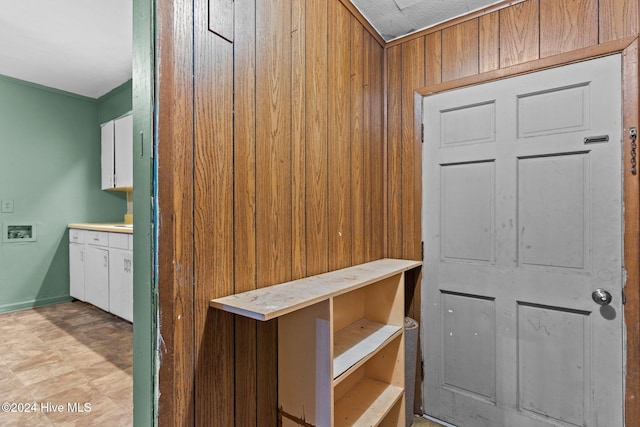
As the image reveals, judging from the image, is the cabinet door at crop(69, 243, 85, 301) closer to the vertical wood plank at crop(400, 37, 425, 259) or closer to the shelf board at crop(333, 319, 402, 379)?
the shelf board at crop(333, 319, 402, 379)

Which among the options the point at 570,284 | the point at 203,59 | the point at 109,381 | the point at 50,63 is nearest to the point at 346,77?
the point at 203,59

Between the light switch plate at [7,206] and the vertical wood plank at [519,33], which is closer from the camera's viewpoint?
the vertical wood plank at [519,33]

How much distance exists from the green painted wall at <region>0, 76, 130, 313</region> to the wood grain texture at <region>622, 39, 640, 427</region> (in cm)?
509

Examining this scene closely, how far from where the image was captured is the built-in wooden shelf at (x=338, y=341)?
115 centimetres

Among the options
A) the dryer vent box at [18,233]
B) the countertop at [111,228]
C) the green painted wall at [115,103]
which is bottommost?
the dryer vent box at [18,233]

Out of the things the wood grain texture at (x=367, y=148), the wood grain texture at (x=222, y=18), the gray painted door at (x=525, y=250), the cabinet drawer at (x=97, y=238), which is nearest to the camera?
the wood grain texture at (x=222, y=18)

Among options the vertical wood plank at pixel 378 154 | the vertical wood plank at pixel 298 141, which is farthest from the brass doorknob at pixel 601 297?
the vertical wood plank at pixel 298 141

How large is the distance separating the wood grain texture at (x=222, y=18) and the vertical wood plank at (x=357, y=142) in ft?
2.91

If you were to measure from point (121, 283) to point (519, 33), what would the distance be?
362 centimetres

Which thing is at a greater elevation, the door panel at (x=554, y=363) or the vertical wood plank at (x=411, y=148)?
the vertical wood plank at (x=411, y=148)

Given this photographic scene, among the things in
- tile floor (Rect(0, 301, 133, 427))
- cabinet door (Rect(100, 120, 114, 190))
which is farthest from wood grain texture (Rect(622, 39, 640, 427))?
cabinet door (Rect(100, 120, 114, 190))

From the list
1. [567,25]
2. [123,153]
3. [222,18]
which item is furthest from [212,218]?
[123,153]

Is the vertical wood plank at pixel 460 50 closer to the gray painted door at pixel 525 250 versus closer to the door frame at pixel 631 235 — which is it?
the gray painted door at pixel 525 250

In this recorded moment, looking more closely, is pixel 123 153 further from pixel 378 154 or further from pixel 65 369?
pixel 378 154
